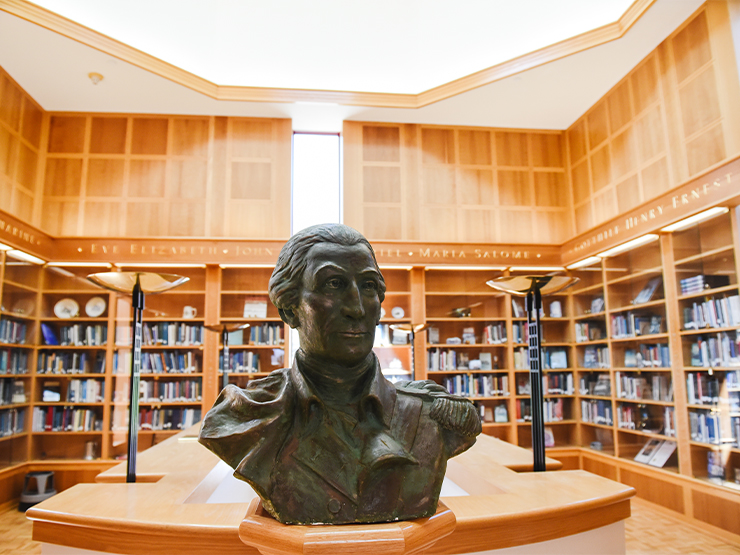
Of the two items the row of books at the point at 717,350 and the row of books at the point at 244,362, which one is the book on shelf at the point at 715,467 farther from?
the row of books at the point at 244,362

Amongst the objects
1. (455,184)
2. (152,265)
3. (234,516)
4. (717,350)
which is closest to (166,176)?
(152,265)

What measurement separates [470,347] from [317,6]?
426 centimetres

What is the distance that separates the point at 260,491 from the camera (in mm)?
1189

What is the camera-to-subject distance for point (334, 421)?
127 centimetres

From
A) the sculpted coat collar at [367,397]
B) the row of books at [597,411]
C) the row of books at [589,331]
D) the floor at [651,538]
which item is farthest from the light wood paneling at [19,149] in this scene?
the row of books at [597,411]

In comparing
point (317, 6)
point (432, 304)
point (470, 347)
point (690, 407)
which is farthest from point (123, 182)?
point (690, 407)

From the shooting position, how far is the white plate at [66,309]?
19.5 ft

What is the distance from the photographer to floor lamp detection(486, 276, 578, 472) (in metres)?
2.97

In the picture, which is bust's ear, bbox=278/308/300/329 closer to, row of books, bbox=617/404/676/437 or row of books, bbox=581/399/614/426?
row of books, bbox=617/404/676/437

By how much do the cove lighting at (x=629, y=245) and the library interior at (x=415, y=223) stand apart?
1.0 inches

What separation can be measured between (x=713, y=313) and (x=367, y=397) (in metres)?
3.97

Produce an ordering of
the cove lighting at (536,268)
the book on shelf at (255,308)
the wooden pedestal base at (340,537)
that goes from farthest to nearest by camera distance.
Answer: the cove lighting at (536,268)
the book on shelf at (255,308)
the wooden pedestal base at (340,537)

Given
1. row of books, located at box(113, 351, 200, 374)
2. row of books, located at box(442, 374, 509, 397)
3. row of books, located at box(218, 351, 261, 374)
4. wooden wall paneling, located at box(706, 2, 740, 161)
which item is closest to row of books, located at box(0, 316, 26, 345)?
row of books, located at box(113, 351, 200, 374)

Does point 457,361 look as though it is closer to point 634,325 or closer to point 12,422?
point 634,325
